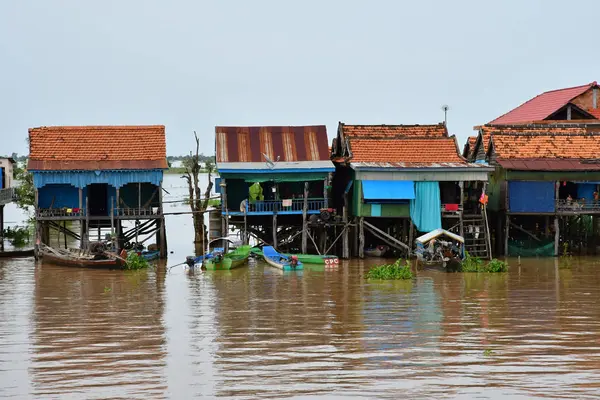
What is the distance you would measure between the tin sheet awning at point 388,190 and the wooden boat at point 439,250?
6.15 feet

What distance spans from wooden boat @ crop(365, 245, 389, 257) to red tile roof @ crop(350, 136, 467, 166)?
308cm

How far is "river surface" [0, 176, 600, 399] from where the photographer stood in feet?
53.8

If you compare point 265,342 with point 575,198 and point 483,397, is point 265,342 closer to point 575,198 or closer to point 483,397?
point 483,397

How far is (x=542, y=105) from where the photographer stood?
43.8 meters

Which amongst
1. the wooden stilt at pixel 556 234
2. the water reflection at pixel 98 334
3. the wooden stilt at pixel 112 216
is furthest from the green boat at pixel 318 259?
the wooden stilt at pixel 556 234

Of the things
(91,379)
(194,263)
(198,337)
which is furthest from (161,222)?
(91,379)

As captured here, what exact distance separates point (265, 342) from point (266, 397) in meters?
4.26

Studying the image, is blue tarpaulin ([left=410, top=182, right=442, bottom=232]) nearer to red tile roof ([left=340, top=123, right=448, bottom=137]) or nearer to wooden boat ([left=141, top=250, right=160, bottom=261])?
red tile roof ([left=340, top=123, right=448, bottom=137])

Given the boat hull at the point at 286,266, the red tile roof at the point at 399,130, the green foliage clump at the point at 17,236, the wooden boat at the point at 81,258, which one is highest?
the red tile roof at the point at 399,130

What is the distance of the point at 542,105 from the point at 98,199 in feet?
65.7

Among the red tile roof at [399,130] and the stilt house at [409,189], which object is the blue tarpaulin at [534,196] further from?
the red tile roof at [399,130]

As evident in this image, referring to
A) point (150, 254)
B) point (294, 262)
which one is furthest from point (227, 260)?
point (150, 254)

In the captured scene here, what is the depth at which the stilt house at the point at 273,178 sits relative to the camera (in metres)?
34.6

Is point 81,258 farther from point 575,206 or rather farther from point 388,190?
point 575,206
